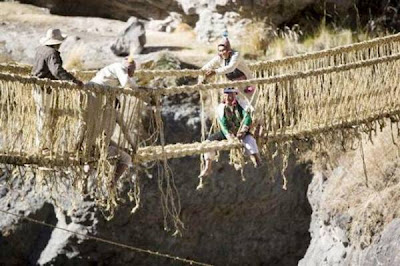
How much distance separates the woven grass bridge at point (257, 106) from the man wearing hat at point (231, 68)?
3.7 inches

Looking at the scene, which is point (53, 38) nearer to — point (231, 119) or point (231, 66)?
point (231, 66)

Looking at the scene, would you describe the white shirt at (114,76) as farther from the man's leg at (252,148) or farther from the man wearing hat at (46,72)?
the man's leg at (252,148)

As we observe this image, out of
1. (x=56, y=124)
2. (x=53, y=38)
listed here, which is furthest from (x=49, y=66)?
(x=56, y=124)

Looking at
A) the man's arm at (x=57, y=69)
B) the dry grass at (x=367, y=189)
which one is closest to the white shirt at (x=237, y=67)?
the man's arm at (x=57, y=69)

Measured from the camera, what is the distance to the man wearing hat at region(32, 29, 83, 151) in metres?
5.91

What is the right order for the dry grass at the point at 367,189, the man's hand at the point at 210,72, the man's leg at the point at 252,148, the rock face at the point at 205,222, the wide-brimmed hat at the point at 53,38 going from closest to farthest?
the wide-brimmed hat at the point at 53,38 < the man's leg at the point at 252,148 < the man's hand at the point at 210,72 < the dry grass at the point at 367,189 < the rock face at the point at 205,222

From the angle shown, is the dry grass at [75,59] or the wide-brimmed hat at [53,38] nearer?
the wide-brimmed hat at [53,38]

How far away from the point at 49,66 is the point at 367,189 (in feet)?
12.4

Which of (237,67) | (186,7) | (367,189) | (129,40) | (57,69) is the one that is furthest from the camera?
(186,7)

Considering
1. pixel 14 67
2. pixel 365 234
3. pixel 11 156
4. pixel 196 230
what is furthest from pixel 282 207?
pixel 11 156

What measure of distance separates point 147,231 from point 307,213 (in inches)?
71.0

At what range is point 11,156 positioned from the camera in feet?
19.2

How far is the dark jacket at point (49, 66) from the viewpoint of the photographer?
598 cm

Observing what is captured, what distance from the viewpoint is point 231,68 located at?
6.68m
